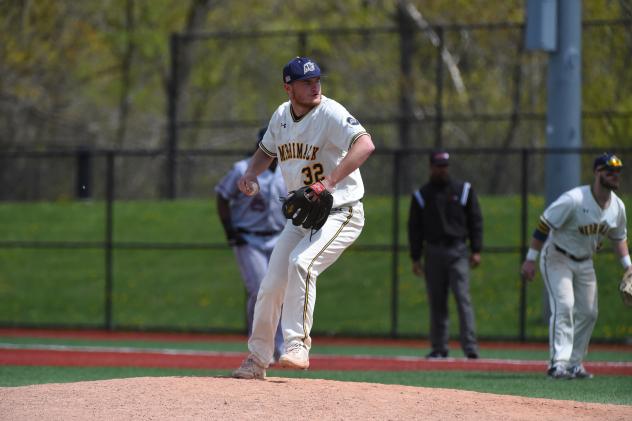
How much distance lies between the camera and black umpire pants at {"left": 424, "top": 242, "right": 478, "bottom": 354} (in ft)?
43.5

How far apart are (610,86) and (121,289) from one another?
32.9 ft

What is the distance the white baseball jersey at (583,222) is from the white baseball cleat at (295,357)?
3619 mm

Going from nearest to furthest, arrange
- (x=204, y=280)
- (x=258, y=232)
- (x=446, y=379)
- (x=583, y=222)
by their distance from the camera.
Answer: (x=583, y=222), (x=446, y=379), (x=258, y=232), (x=204, y=280)

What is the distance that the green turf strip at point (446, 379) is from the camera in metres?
9.70

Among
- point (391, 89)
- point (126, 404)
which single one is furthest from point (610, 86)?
point (126, 404)

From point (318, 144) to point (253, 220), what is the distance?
3.68 metres

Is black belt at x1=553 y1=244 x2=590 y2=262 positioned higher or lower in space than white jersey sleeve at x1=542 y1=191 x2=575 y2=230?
lower

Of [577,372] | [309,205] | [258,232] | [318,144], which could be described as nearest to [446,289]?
[258,232]

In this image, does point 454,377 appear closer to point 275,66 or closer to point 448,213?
point 448,213

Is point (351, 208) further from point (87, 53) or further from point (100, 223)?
point (87, 53)

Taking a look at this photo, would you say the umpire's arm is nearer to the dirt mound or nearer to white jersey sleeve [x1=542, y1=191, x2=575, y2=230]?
white jersey sleeve [x1=542, y1=191, x2=575, y2=230]

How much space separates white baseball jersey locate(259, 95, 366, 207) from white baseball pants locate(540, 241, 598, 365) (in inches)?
121

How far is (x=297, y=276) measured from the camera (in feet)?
26.6

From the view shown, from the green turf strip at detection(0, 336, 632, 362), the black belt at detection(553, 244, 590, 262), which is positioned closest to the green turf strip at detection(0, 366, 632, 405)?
the black belt at detection(553, 244, 590, 262)
